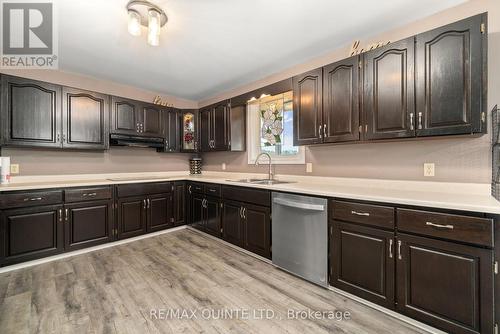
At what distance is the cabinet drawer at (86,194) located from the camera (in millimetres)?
2738

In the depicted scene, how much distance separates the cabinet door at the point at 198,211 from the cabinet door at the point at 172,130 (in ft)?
3.36

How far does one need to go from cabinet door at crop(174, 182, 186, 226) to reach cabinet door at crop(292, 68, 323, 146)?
2.16 metres

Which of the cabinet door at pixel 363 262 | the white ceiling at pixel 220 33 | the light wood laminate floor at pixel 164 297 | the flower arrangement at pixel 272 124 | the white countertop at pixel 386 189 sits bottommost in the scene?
the light wood laminate floor at pixel 164 297

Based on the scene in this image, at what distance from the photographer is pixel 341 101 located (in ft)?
7.20

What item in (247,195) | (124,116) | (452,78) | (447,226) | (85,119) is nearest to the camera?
(447,226)

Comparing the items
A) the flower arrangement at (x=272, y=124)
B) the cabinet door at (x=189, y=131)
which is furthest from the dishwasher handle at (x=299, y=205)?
the cabinet door at (x=189, y=131)

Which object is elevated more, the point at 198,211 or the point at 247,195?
the point at 247,195

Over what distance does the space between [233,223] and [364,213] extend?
166 cm

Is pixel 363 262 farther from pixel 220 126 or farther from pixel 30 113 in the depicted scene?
pixel 30 113

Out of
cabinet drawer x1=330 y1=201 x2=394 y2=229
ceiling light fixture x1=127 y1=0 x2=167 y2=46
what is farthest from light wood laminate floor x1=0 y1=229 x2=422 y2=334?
ceiling light fixture x1=127 y1=0 x2=167 y2=46

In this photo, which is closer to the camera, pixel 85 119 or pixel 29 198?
pixel 29 198

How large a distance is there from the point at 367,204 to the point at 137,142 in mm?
3336

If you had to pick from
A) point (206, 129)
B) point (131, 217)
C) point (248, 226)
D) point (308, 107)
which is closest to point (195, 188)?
point (131, 217)

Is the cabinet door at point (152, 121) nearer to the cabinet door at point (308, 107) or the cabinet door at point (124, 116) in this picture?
the cabinet door at point (124, 116)
